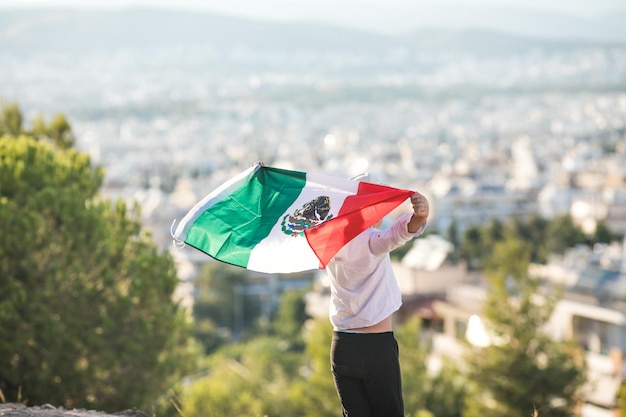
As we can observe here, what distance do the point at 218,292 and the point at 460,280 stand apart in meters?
23.5

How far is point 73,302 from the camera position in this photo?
781cm

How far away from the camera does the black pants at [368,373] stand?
11.7 feet

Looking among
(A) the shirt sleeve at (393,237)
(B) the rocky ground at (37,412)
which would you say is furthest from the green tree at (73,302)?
(A) the shirt sleeve at (393,237)

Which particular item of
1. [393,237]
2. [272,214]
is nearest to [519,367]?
[272,214]

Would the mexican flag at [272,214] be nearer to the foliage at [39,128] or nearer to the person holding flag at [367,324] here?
the person holding flag at [367,324]

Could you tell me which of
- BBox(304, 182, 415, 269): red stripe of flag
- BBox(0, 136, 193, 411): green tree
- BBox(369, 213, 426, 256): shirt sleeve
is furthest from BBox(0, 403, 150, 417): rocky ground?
BBox(0, 136, 193, 411): green tree

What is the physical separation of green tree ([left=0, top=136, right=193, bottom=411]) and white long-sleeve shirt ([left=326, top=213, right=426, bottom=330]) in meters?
4.11

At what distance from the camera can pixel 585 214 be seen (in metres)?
64.4

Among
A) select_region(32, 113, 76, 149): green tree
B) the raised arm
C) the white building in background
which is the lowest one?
the white building in background

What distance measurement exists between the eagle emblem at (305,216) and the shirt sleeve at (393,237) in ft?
1.21

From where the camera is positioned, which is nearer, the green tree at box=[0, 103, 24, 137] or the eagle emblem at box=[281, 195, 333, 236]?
the eagle emblem at box=[281, 195, 333, 236]

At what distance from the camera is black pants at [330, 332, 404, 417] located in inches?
141

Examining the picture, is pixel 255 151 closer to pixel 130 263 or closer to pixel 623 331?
pixel 623 331

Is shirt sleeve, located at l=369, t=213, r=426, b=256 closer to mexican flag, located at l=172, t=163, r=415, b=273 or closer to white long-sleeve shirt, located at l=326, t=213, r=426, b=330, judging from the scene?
white long-sleeve shirt, located at l=326, t=213, r=426, b=330
